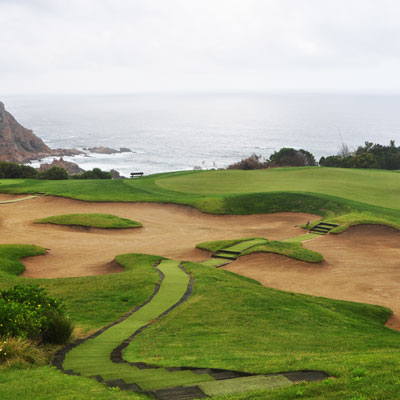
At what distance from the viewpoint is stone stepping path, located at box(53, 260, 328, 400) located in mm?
9430

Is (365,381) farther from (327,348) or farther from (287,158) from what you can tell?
(287,158)

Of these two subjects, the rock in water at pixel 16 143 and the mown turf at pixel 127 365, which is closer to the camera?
the mown turf at pixel 127 365

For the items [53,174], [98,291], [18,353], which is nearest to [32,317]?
[18,353]

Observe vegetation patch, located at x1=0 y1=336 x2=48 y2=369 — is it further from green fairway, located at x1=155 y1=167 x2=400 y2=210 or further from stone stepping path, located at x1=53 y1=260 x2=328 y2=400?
green fairway, located at x1=155 y1=167 x2=400 y2=210

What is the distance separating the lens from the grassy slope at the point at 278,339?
9.17 meters

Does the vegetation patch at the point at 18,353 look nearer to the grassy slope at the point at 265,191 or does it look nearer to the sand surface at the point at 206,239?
the sand surface at the point at 206,239

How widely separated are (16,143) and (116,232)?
399 ft

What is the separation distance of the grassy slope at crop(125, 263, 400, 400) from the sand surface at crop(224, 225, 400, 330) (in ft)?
7.36

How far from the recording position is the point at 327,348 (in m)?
13.6

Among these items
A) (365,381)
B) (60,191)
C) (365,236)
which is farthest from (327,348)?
(60,191)

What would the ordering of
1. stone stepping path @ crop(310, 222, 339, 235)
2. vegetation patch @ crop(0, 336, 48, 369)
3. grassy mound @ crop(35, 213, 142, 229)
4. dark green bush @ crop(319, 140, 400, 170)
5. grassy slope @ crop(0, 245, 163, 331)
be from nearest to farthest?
vegetation patch @ crop(0, 336, 48, 369) < grassy slope @ crop(0, 245, 163, 331) < stone stepping path @ crop(310, 222, 339, 235) < grassy mound @ crop(35, 213, 142, 229) < dark green bush @ crop(319, 140, 400, 170)

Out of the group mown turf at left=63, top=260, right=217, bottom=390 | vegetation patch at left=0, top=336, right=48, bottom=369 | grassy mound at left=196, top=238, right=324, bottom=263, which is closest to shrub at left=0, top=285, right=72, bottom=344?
vegetation patch at left=0, top=336, right=48, bottom=369

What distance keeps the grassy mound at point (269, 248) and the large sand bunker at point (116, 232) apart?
1.07 m

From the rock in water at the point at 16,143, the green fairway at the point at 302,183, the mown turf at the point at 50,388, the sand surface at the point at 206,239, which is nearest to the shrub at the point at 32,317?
the mown turf at the point at 50,388
